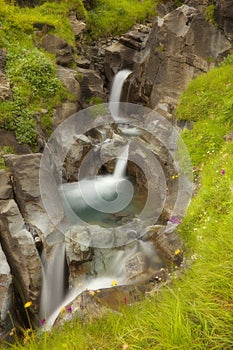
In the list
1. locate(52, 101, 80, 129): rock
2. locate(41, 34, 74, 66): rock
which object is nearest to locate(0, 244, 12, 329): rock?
locate(52, 101, 80, 129): rock

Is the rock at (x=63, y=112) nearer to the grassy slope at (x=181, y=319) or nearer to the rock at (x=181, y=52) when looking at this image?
the rock at (x=181, y=52)

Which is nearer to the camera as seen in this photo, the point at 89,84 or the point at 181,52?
the point at 181,52

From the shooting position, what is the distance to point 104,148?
13.9m

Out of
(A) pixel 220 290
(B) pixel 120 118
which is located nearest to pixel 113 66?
(B) pixel 120 118

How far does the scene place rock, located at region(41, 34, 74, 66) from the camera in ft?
57.3

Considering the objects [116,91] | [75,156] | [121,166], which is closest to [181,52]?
[116,91]

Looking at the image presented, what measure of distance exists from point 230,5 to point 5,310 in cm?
1631

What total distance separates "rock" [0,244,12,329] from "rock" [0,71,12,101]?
322 inches

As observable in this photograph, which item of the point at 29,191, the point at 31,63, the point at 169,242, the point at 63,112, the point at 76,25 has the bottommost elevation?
the point at 63,112

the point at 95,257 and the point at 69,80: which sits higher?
the point at 69,80

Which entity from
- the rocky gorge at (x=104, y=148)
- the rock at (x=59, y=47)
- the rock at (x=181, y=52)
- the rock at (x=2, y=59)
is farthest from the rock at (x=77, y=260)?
the rock at (x=59, y=47)

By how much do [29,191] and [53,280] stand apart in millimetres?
2712

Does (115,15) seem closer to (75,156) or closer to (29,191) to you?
(75,156)

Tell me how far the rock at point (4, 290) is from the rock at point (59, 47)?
13.2 m
